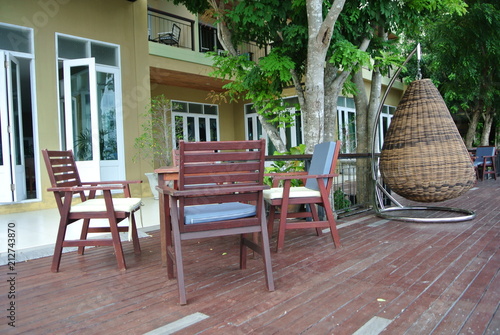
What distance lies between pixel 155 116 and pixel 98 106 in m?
1.34

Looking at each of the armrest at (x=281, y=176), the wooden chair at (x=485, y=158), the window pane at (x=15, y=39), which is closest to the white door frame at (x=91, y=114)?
the window pane at (x=15, y=39)

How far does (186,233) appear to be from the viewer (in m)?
2.23

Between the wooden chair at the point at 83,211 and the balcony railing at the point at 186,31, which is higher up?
the balcony railing at the point at 186,31

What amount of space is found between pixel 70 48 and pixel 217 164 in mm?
6250

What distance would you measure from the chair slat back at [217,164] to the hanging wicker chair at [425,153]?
2447 millimetres

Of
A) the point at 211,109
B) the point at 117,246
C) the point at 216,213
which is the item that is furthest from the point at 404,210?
the point at 211,109

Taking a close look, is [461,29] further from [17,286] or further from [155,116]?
[17,286]

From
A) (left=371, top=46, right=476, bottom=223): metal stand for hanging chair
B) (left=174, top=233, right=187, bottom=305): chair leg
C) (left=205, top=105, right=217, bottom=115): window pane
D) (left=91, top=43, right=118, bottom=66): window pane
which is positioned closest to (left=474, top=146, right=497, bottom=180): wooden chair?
(left=371, top=46, right=476, bottom=223): metal stand for hanging chair

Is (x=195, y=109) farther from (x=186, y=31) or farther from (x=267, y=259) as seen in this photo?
(x=267, y=259)

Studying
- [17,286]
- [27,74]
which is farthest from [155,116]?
[17,286]

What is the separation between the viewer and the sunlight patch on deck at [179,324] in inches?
69.6

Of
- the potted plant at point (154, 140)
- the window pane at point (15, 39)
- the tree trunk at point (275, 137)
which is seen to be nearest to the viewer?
the tree trunk at point (275, 137)

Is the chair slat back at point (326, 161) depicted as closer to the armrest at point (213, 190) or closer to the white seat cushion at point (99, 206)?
the armrest at point (213, 190)

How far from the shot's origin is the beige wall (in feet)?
21.6
